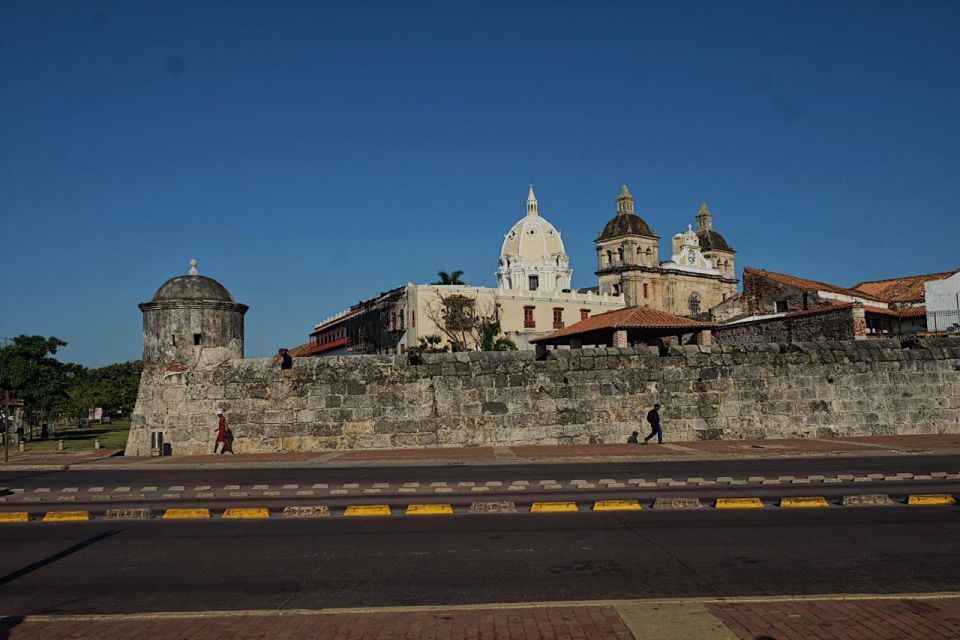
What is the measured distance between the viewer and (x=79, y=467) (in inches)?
796

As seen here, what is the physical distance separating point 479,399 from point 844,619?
1658cm

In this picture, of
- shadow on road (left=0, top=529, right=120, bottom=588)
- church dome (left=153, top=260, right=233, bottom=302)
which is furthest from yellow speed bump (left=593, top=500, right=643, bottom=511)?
church dome (left=153, top=260, right=233, bottom=302)

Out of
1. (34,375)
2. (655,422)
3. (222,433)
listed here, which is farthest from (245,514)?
(34,375)

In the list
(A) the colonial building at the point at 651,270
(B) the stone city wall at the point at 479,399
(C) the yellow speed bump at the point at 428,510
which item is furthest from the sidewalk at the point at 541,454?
(A) the colonial building at the point at 651,270

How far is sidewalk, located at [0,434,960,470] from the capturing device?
733 inches

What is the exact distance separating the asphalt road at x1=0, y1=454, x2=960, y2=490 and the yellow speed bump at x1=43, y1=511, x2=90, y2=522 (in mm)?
4231

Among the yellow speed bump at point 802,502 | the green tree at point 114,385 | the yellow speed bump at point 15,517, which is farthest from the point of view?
the green tree at point 114,385

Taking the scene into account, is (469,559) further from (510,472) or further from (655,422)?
(655,422)

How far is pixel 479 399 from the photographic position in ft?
72.2

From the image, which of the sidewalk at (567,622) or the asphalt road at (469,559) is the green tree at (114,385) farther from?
the sidewalk at (567,622)

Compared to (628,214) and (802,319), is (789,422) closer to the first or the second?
(802,319)

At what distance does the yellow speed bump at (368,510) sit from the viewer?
35.2 ft

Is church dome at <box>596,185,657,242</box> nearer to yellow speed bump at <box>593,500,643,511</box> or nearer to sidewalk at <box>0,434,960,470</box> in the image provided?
sidewalk at <box>0,434,960,470</box>

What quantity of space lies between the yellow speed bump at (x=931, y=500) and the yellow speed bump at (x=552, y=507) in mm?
4276
